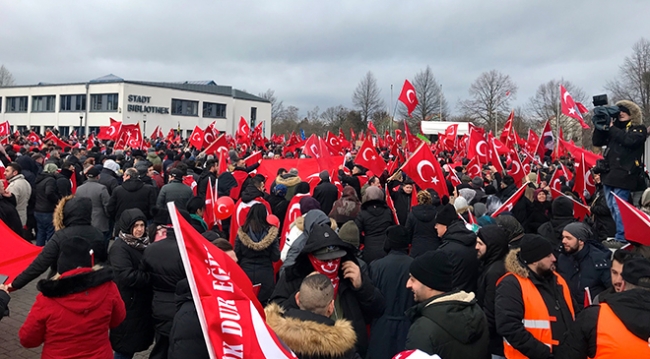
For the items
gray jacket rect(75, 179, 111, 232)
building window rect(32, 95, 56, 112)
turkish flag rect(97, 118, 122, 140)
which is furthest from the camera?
building window rect(32, 95, 56, 112)

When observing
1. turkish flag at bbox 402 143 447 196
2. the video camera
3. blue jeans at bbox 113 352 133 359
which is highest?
the video camera

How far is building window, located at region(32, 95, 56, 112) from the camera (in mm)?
62906

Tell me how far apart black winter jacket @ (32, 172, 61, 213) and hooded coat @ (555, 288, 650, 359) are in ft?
27.9

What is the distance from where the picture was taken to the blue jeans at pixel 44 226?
9398 mm

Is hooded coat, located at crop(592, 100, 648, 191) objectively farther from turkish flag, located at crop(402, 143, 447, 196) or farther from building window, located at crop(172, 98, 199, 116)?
building window, located at crop(172, 98, 199, 116)

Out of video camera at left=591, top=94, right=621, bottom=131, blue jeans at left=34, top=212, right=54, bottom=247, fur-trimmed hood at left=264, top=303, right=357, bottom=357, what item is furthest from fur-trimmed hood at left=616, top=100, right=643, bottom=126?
blue jeans at left=34, top=212, right=54, bottom=247

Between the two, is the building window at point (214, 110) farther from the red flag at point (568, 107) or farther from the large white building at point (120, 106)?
→ the red flag at point (568, 107)

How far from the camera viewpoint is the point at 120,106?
56.4 metres

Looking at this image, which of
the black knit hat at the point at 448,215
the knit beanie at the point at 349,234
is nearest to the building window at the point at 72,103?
the black knit hat at the point at 448,215

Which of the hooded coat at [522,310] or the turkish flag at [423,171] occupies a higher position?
the turkish flag at [423,171]

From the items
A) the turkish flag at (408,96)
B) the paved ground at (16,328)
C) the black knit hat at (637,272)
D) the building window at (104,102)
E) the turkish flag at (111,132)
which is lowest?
the paved ground at (16,328)

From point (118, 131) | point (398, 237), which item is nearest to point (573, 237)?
point (398, 237)

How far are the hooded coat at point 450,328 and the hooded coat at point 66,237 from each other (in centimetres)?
305

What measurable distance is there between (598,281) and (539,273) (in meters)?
1.46
